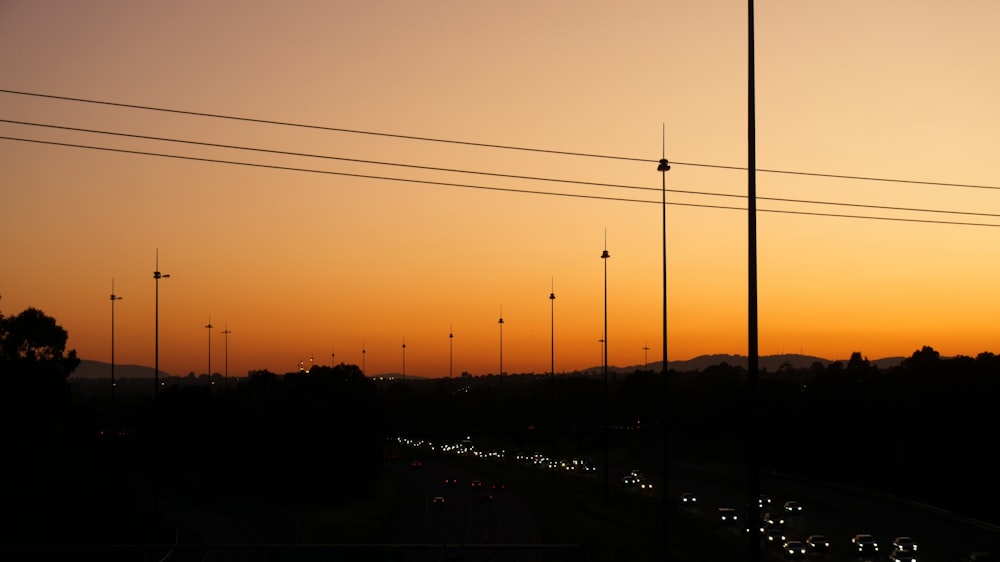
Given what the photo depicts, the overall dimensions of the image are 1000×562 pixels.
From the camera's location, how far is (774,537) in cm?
5991

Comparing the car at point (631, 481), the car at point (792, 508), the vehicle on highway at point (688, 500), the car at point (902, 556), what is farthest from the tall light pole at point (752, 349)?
the car at point (631, 481)

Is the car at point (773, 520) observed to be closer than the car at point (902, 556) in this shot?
No

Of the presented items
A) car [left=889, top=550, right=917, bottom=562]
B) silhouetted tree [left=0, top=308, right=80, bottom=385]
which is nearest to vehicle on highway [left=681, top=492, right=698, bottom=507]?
car [left=889, top=550, right=917, bottom=562]

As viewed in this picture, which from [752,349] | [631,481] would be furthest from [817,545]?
[631,481]

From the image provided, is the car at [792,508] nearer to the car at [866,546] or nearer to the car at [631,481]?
the car at [866,546]

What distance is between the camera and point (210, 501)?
99.4 metres

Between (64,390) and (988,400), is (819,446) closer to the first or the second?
(988,400)

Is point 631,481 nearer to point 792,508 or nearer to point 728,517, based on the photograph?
point 792,508

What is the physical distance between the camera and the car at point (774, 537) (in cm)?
5956

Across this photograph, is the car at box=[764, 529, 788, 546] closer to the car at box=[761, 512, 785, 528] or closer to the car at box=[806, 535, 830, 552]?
the car at box=[806, 535, 830, 552]

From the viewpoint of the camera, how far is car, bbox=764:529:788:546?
5956 cm

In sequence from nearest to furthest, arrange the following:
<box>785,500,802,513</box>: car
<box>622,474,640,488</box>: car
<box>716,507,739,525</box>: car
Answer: <box>716,507,739,525</box>: car
<box>785,500,802,513</box>: car
<box>622,474,640,488</box>: car

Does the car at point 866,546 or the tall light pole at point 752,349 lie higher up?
the tall light pole at point 752,349

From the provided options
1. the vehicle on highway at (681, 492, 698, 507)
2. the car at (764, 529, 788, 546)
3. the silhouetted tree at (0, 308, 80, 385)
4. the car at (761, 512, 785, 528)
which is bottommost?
the vehicle on highway at (681, 492, 698, 507)
